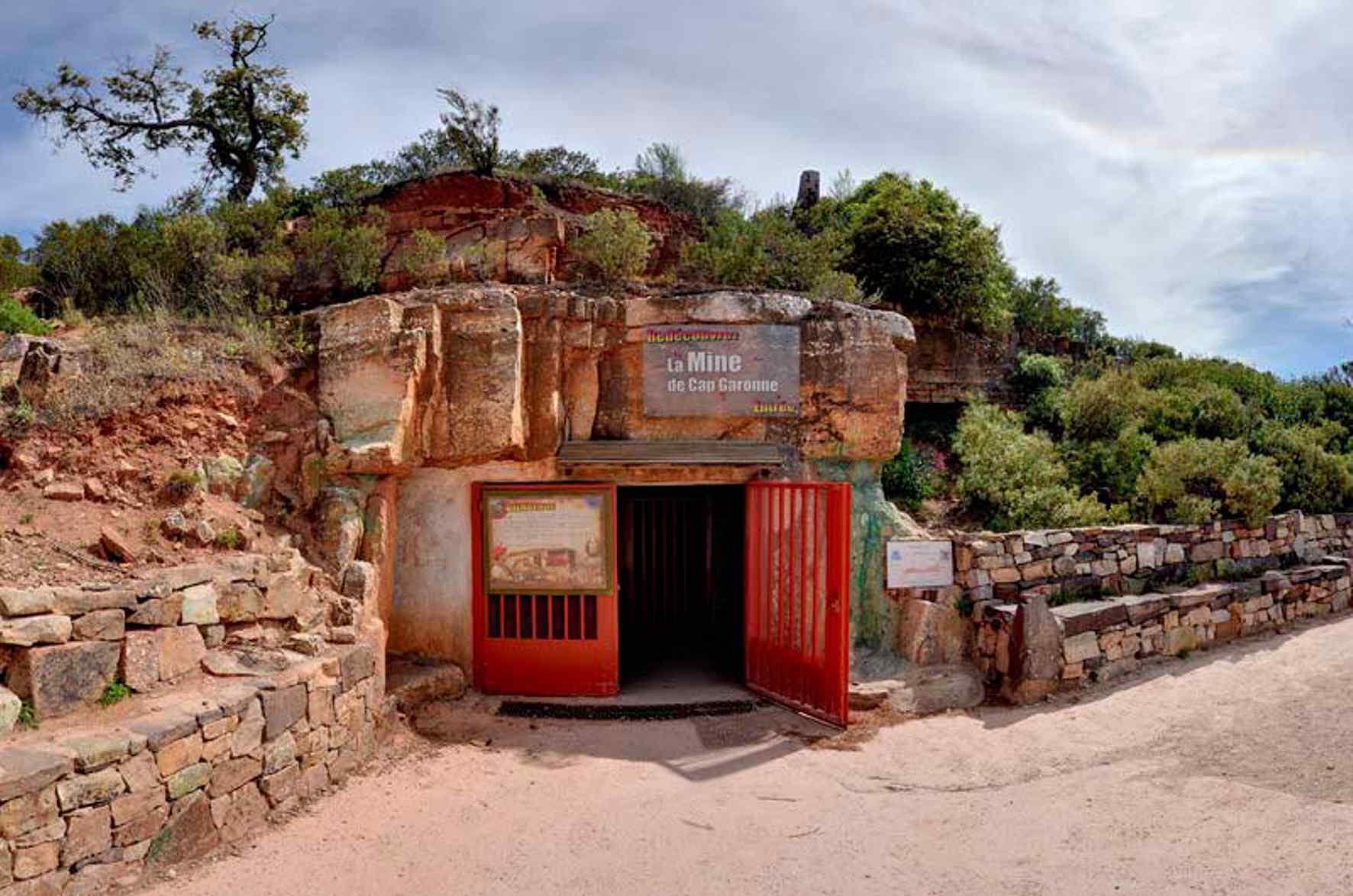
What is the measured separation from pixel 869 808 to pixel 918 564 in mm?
2944

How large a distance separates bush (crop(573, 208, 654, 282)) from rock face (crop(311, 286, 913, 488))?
3.77ft

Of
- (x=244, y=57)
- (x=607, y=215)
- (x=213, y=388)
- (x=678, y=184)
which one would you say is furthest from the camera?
(x=678, y=184)

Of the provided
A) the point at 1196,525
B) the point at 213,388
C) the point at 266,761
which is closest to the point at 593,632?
the point at 266,761

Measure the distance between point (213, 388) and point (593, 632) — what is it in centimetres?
395

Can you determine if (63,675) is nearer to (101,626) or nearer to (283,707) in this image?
(101,626)

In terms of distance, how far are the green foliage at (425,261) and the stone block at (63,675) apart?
→ 6.00 meters

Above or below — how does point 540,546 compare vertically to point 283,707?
above

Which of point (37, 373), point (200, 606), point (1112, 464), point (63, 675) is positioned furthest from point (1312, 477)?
point (37, 373)

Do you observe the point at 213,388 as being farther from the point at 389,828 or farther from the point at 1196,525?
the point at 1196,525

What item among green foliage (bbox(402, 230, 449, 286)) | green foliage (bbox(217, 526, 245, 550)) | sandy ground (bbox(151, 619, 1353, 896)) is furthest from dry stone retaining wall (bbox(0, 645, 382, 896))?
green foliage (bbox(402, 230, 449, 286))

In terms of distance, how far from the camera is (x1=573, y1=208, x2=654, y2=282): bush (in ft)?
29.6

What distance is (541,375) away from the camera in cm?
777

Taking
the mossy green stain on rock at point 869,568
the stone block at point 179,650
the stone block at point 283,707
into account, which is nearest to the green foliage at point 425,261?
the mossy green stain on rock at point 869,568

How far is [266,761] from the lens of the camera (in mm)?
5129
